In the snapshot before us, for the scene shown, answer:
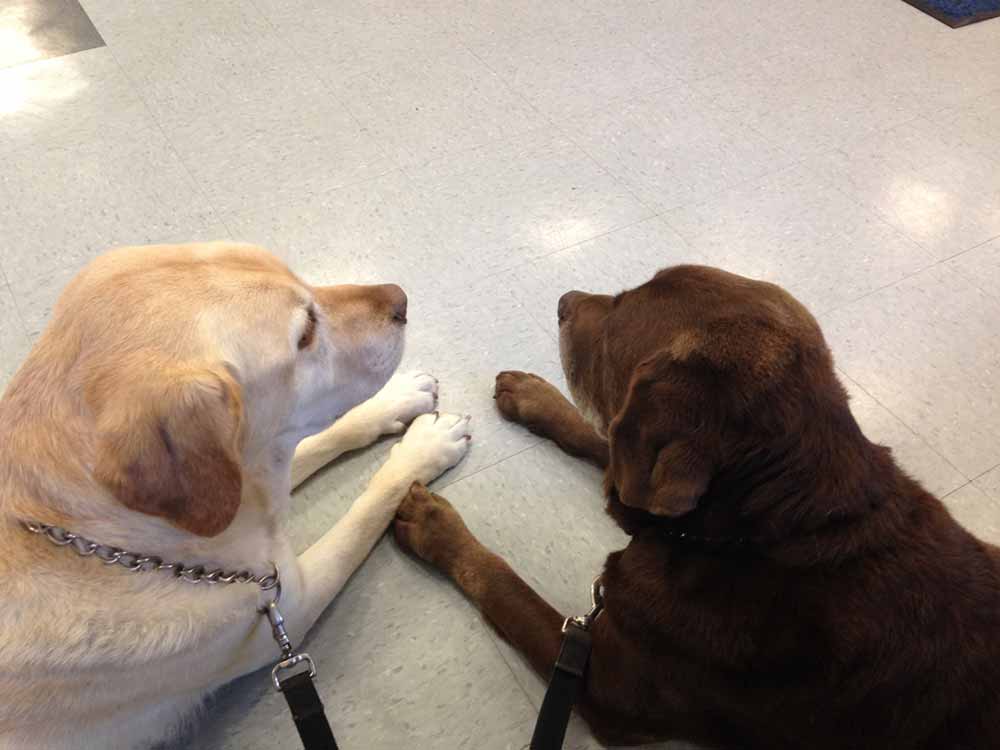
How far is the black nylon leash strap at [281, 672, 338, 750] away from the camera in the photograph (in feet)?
4.46

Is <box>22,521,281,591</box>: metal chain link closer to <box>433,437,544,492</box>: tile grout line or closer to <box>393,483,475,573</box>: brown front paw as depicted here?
<box>393,483,475,573</box>: brown front paw

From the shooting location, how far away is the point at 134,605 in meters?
1.31

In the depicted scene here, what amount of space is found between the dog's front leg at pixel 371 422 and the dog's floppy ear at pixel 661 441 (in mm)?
909

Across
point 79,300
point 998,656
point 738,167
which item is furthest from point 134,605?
point 738,167

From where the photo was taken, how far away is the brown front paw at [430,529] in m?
1.94

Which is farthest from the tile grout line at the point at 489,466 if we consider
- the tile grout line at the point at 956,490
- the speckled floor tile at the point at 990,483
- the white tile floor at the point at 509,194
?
the speckled floor tile at the point at 990,483

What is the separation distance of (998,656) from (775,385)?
2.05 ft

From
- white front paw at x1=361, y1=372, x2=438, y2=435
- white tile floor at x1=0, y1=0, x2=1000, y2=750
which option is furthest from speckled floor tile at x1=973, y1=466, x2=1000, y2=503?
white front paw at x1=361, y1=372, x2=438, y2=435

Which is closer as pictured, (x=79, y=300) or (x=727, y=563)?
(x=79, y=300)

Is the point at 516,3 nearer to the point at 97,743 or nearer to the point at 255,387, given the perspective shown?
the point at 255,387

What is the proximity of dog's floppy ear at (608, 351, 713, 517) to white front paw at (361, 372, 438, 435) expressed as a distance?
953 millimetres

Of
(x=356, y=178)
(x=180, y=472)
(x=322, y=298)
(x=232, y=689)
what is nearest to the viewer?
(x=180, y=472)

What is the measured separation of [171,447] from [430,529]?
0.92 meters

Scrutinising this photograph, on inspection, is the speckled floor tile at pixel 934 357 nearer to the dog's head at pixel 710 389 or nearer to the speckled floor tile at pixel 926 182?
the speckled floor tile at pixel 926 182
